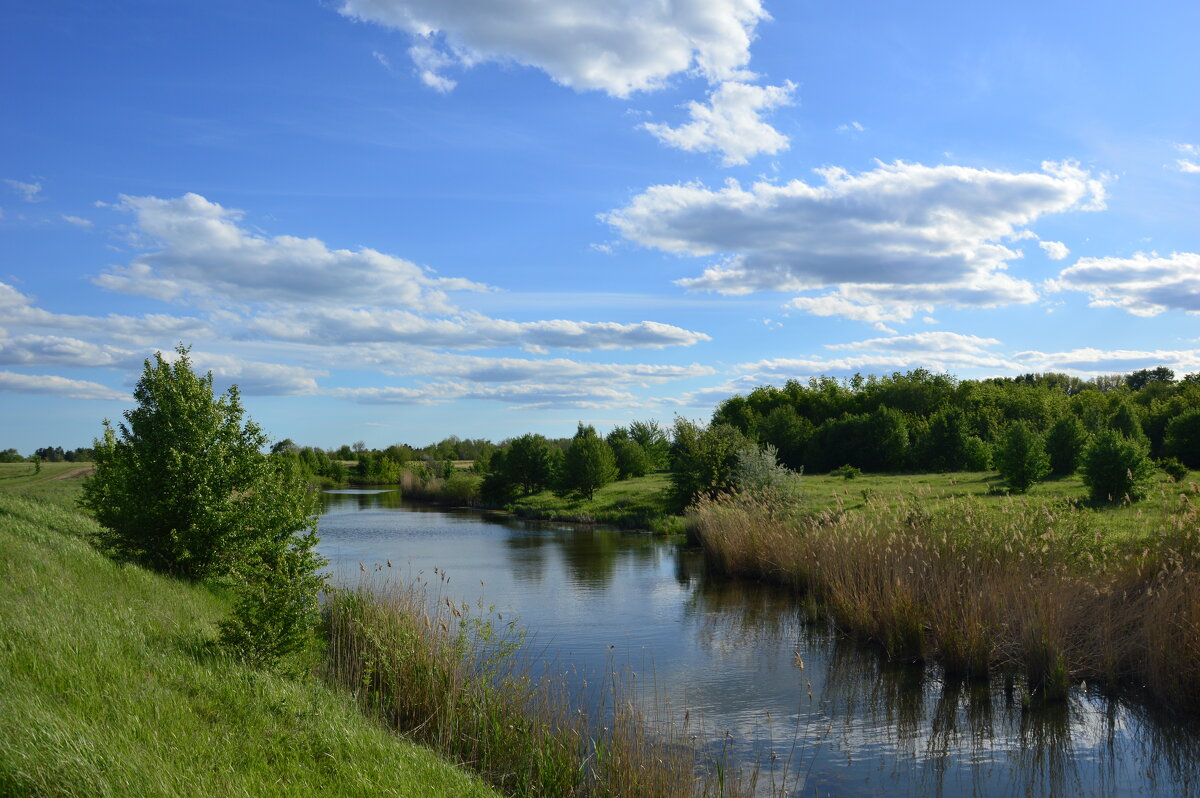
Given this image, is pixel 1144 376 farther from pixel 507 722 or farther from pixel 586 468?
pixel 507 722

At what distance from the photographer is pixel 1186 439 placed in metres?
36.0

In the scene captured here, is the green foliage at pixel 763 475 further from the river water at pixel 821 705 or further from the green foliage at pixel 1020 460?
the river water at pixel 821 705

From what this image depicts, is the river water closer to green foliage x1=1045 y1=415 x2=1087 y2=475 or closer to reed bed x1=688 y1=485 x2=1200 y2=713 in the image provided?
reed bed x1=688 y1=485 x2=1200 y2=713

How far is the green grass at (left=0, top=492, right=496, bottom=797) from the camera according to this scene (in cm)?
532

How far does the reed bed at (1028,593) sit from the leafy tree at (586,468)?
3253cm

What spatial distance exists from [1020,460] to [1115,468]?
5735 mm

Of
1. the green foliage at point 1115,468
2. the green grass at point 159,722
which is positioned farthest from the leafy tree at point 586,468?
the green grass at point 159,722

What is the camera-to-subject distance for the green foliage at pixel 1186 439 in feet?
117

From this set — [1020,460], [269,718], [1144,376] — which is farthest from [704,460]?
[1144,376]

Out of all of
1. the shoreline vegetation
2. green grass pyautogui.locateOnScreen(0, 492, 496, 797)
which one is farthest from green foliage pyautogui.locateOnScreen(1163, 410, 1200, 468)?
green grass pyautogui.locateOnScreen(0, 492, 496, 797)

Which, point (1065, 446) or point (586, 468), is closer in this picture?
point (1065, 446)

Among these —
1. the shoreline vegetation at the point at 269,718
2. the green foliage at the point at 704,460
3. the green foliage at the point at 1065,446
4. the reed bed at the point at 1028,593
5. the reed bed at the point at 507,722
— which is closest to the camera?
the shoreline vegetation at the point at 269,718

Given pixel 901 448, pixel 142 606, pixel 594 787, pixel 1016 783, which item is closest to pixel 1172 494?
pixel 1016 783

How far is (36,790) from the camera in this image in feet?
16.7
